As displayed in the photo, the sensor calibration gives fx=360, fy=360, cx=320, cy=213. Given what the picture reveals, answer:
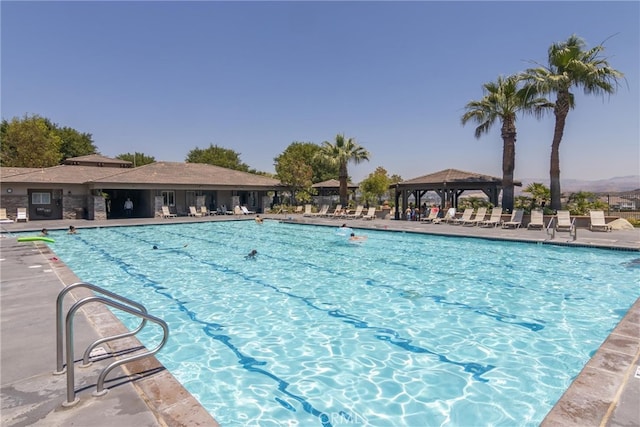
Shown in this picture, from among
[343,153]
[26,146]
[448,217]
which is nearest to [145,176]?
[343,153]

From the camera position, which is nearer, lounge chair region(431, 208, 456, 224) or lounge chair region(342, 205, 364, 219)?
lounge chair region(431, 208, 456, 224)

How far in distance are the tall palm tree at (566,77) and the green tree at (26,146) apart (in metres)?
45.4

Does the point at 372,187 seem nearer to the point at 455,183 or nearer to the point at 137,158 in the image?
the point at 455,183

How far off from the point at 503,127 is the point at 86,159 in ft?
120

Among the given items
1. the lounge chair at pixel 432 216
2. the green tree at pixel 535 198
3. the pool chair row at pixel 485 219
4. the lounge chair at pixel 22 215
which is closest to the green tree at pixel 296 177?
the lounge chair at pixel 432 216

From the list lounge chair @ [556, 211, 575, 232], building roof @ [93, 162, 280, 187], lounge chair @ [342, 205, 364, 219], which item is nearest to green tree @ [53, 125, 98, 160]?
building roof @ [93, 162, 280, 187]

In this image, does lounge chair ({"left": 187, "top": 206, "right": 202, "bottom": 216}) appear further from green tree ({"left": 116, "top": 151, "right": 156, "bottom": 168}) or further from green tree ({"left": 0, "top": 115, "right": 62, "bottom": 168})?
green tree ({"left": 116, "top": 151, "right": 156, "bottom": 168})

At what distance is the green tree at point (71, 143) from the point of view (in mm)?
46406

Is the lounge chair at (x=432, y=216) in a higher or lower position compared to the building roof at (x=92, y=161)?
lower

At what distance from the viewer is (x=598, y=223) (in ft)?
56.6

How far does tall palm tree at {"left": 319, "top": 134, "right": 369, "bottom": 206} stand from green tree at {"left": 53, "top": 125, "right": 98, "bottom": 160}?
3524 centimetres

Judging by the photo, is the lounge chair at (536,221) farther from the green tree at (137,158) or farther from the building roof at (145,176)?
the green tree at (137,158)

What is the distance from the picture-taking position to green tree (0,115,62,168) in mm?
37938

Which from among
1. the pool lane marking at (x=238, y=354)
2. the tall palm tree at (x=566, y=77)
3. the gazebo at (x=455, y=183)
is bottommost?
the pool lane marking at (x=238, y=354)
